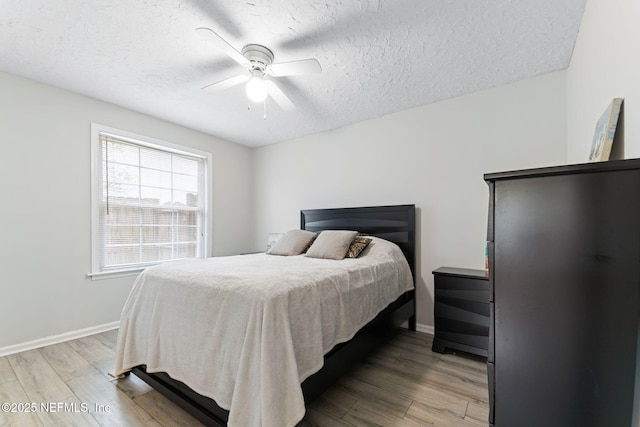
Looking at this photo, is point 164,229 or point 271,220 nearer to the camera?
point 164,229

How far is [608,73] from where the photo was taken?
131cm

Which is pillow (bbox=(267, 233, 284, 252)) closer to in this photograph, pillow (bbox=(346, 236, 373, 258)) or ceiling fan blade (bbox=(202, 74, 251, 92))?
Result: pillow (bbox=(346, 236, 373, 258))

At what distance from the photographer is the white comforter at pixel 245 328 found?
1.22 meters

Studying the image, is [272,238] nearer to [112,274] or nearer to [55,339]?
[112,274]

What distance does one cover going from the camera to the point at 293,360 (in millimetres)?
1253

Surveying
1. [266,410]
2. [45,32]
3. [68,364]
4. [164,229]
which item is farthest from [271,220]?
[266,410]

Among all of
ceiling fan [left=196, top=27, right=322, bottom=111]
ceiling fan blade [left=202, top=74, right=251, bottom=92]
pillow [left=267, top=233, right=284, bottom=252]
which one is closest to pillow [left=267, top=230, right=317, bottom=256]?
pillow [left=267, top=233, right=284, bottom=252]

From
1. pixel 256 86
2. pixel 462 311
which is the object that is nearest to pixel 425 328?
pixel 462 311

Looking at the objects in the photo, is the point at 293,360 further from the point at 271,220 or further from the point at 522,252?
the point at 271,220

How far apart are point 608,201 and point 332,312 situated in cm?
133

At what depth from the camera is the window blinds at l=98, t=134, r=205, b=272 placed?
303cm

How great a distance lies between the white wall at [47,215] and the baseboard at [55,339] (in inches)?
1.2

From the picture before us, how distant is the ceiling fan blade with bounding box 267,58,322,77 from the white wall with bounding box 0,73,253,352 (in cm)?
229

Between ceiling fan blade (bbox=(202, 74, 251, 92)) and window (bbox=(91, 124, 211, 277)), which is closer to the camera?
ceiling fan blade (bbox=(202, 74, 251, 92))
